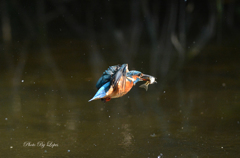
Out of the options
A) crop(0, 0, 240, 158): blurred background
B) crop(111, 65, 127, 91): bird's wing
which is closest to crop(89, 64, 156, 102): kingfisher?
crop(111, 65, 127, 91): bird's wing

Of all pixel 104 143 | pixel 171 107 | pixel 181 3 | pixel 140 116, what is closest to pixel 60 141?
pixel 104 143

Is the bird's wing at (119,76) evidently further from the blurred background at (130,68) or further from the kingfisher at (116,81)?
the blurred background at (130,68)

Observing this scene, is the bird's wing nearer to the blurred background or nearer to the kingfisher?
the kingfisher

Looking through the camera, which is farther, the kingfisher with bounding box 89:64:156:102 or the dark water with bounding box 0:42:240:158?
the dark water with bounding box 0:42:240:158

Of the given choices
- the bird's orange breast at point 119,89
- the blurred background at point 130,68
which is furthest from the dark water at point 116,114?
the bird's orange breast at point 119,89

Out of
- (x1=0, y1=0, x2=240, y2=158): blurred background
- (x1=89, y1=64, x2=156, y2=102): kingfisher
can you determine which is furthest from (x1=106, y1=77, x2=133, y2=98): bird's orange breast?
(x1=0, y1=0, x2=240, y2=158): blurred background

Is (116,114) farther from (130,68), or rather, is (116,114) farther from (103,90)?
(130,68)

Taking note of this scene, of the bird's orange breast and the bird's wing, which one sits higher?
the bird's wing

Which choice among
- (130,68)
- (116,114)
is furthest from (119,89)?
(130,68)
